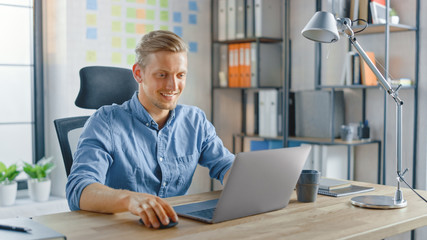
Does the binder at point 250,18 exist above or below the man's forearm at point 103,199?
above

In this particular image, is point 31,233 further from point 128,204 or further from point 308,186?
point 308,186

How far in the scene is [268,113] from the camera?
12.1ft

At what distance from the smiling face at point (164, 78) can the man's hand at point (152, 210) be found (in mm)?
541

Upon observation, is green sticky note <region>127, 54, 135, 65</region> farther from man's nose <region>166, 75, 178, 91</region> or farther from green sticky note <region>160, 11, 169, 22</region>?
man's nose <region>166, 75, 178, 91</region>

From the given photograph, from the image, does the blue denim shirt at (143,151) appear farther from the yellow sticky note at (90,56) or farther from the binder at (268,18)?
the binder at (268,18)

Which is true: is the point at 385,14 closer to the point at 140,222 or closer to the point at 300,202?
the point at 300,202

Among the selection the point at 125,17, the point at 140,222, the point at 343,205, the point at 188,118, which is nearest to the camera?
the point at 140,222

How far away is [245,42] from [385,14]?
1112 millimetres

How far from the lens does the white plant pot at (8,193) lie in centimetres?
306

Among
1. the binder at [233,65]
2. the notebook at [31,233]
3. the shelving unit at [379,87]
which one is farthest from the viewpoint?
the binder at [233,65]

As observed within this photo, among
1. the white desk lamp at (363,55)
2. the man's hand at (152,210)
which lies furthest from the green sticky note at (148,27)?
the man's hand at (152,210)

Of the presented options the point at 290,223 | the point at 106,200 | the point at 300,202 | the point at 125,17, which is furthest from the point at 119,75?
the point at 125,17

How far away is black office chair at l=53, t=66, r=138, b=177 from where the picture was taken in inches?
74.9

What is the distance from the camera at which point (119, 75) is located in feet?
6.61
